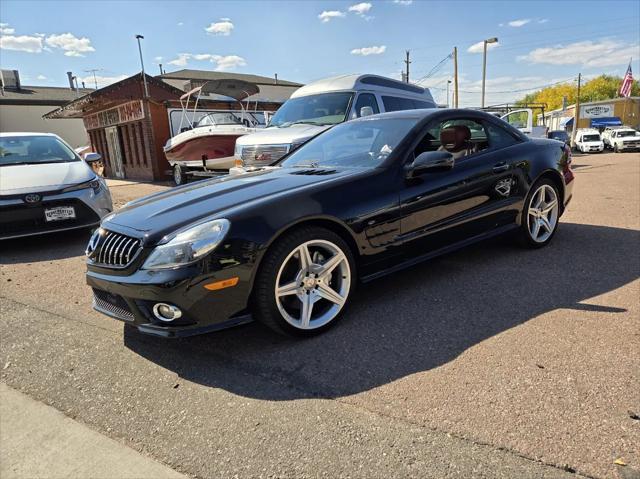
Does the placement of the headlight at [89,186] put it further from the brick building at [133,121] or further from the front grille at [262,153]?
the brick building at [133,121]

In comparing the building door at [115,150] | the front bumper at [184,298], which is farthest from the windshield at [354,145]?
the building door at [115,150]

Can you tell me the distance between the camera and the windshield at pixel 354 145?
3629mm

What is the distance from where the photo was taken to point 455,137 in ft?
14.0

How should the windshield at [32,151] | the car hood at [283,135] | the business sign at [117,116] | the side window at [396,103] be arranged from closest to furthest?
the windshield at [32,151], the car hood at [283,135], the side window at [396,103], the business sign at [117,116]

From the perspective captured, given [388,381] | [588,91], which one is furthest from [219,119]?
[588,91]

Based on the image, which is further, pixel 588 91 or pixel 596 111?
pixel 588 91

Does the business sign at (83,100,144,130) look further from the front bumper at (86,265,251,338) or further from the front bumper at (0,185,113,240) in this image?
the front bumper at (86,265,251,338)

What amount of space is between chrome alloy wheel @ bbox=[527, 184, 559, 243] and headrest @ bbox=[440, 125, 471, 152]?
3.02ft

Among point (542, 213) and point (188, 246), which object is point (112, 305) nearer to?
point (188, 246)

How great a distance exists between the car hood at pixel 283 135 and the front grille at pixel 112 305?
459 cm

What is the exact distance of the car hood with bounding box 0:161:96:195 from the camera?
5.61 metres

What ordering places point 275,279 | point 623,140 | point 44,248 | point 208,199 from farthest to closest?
point 623,140
point 44,248
point 208,199
point 275,279

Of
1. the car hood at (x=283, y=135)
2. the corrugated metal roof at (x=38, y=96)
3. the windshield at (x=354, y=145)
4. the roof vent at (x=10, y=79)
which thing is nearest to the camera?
the windshield at (x=354, y=145)

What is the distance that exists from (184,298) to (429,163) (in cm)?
200
